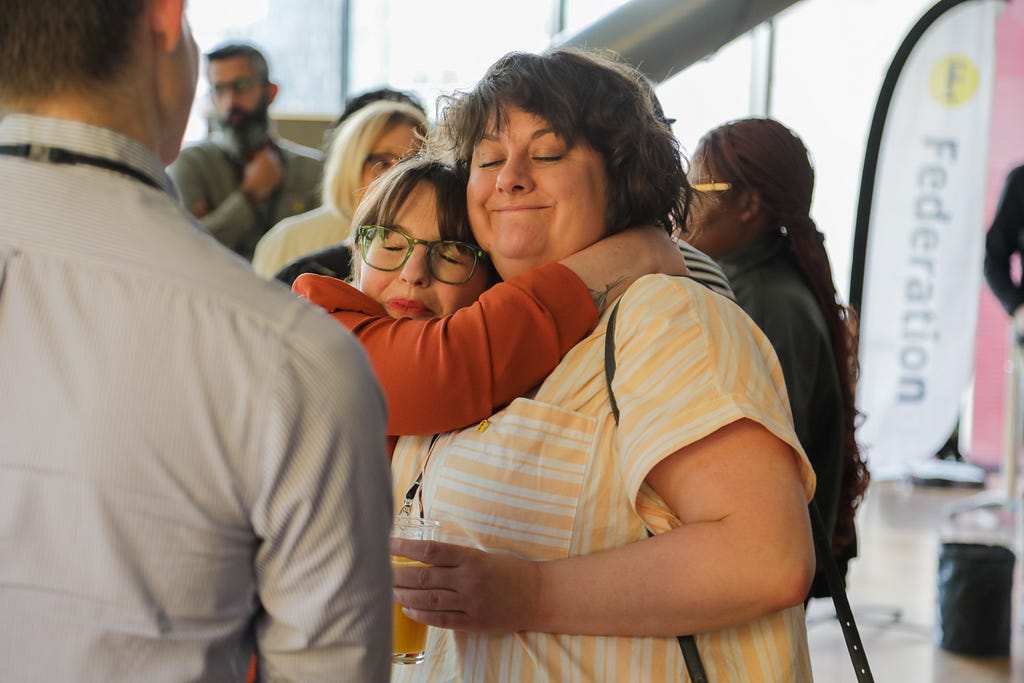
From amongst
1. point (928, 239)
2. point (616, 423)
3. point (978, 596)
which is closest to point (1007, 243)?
point (928, 239)

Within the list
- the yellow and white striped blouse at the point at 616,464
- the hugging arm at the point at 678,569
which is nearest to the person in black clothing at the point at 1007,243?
the yellow and white striped blouse at the point at 616,464

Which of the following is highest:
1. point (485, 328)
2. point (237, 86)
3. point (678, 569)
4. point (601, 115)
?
point (237, 86)

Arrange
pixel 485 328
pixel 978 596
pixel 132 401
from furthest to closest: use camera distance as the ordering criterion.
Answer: pixel 978 596
pixel 485 328
pixel 132 401

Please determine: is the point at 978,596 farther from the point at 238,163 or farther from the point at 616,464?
the point at 616,464

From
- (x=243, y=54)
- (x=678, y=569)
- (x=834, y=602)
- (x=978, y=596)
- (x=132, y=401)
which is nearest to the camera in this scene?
(x=132, y=401)

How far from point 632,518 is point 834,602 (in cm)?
39

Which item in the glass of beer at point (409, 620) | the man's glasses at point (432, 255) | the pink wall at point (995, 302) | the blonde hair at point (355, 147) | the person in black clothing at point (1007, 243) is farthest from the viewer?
the pink wall at point (995, 302)

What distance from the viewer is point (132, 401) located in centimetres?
80

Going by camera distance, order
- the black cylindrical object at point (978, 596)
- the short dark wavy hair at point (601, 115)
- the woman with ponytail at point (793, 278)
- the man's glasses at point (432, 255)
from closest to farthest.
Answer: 1. the short dark wavy hair at point (601, 115)
2. the man's glasses at point (432, 255)
3. the woman with ponytail at point (793, 278)
4. the black cylindrical object at point (978, 596)

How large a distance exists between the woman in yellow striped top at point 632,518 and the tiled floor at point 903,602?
2.97m

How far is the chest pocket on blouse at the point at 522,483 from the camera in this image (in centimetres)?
139

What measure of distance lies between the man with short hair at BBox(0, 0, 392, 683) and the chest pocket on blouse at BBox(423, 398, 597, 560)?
0.55 m

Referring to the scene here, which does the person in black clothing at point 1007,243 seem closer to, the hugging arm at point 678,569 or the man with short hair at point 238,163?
the man with short hair at point 238,163

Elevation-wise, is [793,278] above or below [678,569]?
above
